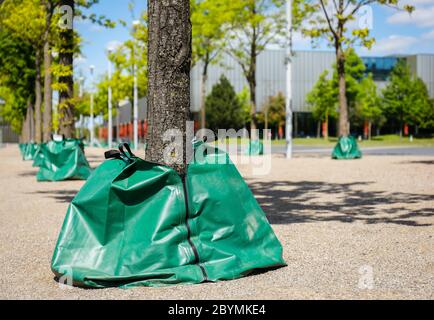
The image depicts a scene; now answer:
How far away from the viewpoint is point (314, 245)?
21.4 ft

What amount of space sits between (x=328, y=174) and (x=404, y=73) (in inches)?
2297

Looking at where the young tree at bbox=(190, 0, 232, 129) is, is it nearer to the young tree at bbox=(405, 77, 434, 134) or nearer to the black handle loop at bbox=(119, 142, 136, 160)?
the black handle loop at bbox=(119, 142, 136, 160)

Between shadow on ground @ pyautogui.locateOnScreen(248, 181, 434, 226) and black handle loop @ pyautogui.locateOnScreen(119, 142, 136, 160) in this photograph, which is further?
shadow on ground @ pyautogui.locateOnScreen(248, 181, 434, 226)

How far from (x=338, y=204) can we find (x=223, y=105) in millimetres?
65663

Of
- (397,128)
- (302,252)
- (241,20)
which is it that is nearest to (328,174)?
(302,252)

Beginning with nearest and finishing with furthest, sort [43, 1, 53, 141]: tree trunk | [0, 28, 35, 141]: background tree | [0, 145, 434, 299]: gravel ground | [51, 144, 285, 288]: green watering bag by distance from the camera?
[0, 145, 434, 299]: gravel ground < [51, 144, 285, 288]: green watering bag < [43, 1, 53, 141]: tree trunk < [0, 28, 35, 141]: background tree

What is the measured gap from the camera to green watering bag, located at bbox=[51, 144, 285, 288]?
4.75 m

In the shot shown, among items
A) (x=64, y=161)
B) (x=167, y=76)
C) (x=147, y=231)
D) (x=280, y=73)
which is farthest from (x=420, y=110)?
(x=147, y=231)

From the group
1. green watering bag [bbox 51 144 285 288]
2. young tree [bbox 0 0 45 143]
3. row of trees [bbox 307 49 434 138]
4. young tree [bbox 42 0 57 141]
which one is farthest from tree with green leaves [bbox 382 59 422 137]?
green watering bag [bbox 51 144 285 288]

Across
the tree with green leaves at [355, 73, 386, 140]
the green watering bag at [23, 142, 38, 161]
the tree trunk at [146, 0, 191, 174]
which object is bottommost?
the green watering bag at [23, 142, 38, 161]

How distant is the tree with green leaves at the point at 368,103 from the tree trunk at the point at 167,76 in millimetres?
62412

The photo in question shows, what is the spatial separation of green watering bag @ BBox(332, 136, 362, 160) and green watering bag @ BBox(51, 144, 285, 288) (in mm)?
20717

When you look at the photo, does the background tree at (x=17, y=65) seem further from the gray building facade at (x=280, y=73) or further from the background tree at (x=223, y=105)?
the gray building facade at (x=280, y=73)

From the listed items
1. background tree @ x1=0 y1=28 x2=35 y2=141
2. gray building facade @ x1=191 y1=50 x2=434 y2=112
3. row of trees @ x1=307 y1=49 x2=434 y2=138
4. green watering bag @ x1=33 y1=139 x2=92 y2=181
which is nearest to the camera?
green watering bag @ x1=33 y1=139 x2=92 y2=181
